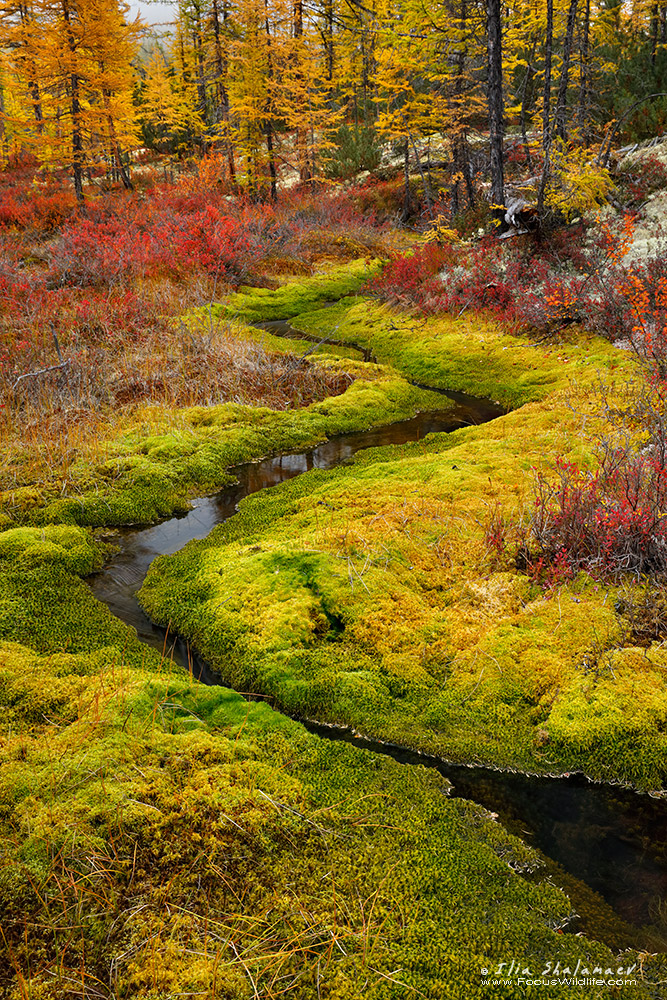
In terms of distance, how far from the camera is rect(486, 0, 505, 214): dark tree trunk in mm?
13305

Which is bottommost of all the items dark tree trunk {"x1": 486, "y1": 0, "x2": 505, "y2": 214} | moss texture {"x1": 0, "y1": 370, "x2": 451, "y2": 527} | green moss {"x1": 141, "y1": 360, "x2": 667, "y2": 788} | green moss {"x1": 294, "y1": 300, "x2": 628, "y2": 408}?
green moss {"x1": 141, "y1": 360, "x2": 667, "y2": 788}

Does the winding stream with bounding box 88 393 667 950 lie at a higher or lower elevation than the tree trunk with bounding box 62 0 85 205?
lower

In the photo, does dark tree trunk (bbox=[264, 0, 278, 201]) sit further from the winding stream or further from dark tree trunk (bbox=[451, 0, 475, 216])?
the winding stream

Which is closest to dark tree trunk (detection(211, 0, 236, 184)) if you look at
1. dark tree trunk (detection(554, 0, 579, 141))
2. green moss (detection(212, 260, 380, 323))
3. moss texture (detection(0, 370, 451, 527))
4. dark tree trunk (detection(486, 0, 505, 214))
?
green moss (detection(212, 260, 380, 323))

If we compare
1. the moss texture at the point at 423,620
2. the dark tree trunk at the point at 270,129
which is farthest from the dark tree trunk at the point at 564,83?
the dark tree trunk at the point at 270,129

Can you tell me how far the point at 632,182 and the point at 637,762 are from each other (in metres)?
13.2

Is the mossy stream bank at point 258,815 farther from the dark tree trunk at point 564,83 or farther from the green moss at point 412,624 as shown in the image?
the dark tree trunk at point 564,83

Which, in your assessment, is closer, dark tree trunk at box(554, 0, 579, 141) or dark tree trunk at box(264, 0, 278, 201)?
dark tree trunk at box(554, 0, 579, 141)

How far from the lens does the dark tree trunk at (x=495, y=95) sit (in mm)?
13305

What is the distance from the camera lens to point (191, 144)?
116 ft

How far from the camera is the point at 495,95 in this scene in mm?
13734

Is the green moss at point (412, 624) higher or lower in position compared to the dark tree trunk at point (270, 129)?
lower

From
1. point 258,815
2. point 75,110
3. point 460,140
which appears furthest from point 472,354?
point 75,110

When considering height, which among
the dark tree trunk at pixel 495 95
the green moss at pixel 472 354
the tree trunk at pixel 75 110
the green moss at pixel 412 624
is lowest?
the green moss at pixel 412 624
